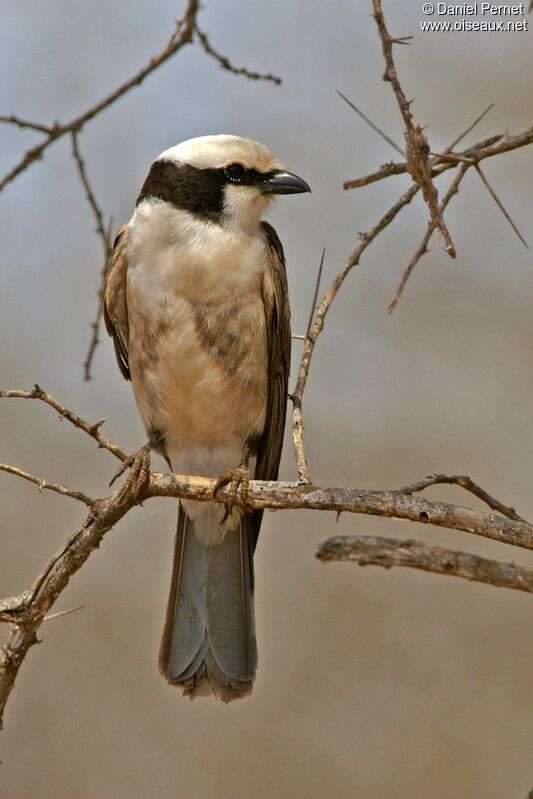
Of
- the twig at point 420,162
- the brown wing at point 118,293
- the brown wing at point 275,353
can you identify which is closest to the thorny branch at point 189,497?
the twig at point 420,162

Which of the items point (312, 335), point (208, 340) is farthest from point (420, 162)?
point (208, 340)

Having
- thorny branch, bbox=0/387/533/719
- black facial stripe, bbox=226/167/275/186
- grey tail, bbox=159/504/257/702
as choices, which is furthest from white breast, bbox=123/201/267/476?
thorny branch, bbox=0/387/533/719

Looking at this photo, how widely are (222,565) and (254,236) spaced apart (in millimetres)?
1077

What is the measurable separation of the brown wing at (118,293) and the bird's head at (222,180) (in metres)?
0.19

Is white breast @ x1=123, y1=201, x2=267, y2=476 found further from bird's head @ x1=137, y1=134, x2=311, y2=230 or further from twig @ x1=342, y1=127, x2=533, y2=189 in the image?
twig @ x1=342, y1=127, x2=533, y2=189

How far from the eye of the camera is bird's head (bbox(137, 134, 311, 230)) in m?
2.90

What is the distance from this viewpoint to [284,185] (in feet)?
9.72

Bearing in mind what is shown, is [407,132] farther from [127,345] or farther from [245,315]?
[127,345]

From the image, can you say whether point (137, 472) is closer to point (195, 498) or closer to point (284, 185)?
point (195, 498)

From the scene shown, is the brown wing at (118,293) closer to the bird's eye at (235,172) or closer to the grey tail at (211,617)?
the bird's eye at (235,172)

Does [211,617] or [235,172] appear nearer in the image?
[235,172]

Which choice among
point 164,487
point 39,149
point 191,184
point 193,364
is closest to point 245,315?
point 193,364

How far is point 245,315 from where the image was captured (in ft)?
9.53

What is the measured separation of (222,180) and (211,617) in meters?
1.37
